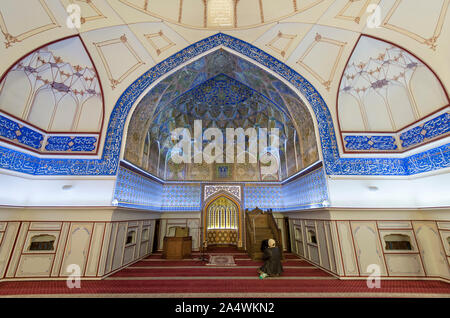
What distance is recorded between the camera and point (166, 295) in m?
3.44

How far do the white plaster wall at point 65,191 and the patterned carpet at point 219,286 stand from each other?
71.5 inches

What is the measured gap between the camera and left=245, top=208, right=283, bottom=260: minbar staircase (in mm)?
6281

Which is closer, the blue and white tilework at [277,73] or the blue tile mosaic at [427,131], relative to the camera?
the blue tile mosaic at [427,131]

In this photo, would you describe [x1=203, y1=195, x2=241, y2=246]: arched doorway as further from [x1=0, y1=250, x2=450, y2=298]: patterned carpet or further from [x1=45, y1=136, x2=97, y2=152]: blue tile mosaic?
[x1=45, y1=136, x2=97, y2=152]: blue tile mosaic

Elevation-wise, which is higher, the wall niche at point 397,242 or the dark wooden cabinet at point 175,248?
the wall niche at point 397,242

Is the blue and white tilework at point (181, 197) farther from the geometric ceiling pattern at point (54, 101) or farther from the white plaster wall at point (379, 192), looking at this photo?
the white plaster wall at point (379, 192)

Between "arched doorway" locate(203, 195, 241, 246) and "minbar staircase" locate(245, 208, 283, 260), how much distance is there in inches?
60.6

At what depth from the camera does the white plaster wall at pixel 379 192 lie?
4.79 metres

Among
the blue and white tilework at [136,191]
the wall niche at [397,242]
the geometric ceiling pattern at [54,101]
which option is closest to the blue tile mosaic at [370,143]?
the wall niche at [397,242]

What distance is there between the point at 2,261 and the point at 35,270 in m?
0.71

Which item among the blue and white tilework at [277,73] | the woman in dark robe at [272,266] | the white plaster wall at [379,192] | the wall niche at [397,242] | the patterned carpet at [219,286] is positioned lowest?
the patterned carpet at [219,286]

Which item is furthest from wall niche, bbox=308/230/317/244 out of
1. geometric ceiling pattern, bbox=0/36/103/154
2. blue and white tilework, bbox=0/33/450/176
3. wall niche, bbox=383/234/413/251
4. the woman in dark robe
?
geometric ceiling pattern, bbox=0/36/103/154

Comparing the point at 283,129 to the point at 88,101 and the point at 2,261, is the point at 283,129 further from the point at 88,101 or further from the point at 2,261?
the point at 2,261

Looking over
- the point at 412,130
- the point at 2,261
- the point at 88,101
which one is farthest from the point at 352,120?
the point at 2,261
